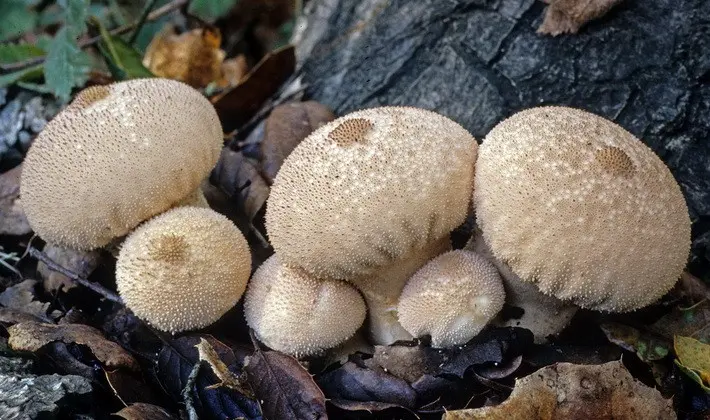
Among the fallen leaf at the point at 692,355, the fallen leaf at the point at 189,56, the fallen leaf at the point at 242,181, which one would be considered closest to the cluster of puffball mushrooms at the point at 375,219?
the fallen leaf at the point at 692,355

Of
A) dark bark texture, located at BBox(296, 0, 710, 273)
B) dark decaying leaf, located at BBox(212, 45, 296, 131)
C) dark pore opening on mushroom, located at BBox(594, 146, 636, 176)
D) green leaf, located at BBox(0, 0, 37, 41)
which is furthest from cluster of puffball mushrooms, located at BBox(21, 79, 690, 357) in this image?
green leaf, located at BBox(0, 0, 37, 41)

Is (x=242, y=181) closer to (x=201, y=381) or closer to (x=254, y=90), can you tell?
(x=254, y=90)

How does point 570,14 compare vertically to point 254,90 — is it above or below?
above

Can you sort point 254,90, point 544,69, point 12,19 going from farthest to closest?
point 12,19
point 254,90
point 544,69

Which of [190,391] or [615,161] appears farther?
[190,391]

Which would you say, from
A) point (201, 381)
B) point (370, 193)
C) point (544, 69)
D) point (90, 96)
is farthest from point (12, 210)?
point (544, 69)

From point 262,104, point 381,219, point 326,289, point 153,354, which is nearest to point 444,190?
point 381,219

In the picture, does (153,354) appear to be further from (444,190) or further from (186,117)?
(444,190)
